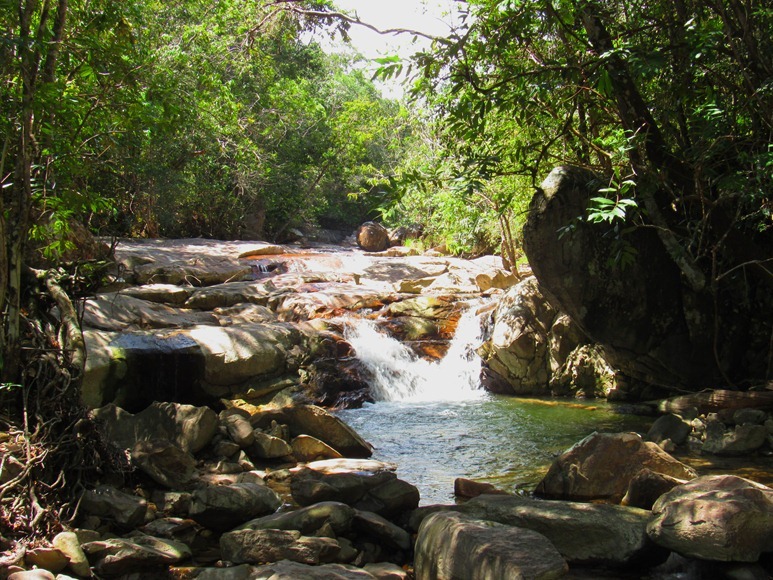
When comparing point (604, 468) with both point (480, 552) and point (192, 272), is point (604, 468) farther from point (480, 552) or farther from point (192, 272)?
point (192, 272)

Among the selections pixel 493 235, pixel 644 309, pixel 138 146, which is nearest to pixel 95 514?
pixel 644 309

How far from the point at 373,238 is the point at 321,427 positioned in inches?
865

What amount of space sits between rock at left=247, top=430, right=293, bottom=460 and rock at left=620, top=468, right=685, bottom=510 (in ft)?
10.7

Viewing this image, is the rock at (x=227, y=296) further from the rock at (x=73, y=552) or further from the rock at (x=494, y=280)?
the rock at (x=73, y=552)

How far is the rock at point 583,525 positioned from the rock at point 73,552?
90.7 inches

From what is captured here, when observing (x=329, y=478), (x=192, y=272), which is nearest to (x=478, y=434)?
(x=329, y=478)

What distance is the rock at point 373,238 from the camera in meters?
28.6

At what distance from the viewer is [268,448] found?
6.61 metres

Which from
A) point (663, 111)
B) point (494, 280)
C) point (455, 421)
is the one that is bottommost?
point (455, 421)

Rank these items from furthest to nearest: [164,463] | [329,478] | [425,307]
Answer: [425,307] → [164,463] → [329,478]

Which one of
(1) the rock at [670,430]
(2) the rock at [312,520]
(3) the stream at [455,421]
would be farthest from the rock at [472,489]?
(1) the rock at [670,430]

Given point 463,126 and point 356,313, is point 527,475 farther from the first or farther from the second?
point 356,313

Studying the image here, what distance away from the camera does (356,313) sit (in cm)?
1290

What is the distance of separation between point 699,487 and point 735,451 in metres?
2.89
